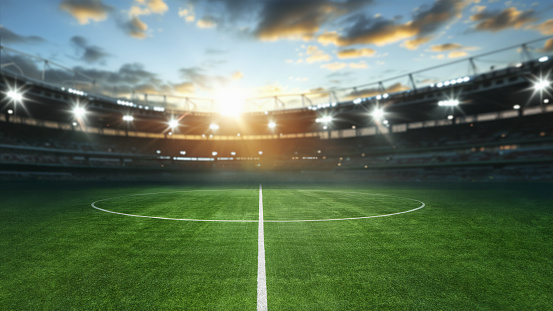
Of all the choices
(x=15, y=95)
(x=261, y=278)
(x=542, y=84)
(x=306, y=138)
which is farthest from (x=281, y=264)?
(x=306, y=138)

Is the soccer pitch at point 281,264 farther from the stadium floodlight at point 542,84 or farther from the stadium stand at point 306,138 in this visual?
the stadium stand at point 306,138

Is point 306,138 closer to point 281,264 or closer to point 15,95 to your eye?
point 15,95

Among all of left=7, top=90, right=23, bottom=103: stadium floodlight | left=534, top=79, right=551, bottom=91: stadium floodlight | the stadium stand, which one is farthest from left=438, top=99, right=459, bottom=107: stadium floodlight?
left=7, top=90, right=23, bottom=103: stadium floodlight

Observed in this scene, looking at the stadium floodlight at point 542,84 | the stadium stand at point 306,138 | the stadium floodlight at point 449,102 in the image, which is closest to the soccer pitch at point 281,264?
the stadium floodlight at point 542,84

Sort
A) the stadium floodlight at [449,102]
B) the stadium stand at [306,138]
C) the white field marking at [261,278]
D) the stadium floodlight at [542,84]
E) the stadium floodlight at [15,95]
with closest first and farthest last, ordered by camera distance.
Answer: the white field marking at [261,278] < the stadium floodlight at [542,84] < the stadium floodlight at [15,95] < the stadium stand at [306,138] < the stadium floodlight at [449,102]

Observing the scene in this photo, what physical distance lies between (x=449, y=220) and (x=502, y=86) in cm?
2990

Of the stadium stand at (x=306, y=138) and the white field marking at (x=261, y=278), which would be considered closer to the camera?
the white field marking at (x=261, y=278)

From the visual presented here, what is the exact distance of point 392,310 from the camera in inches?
124

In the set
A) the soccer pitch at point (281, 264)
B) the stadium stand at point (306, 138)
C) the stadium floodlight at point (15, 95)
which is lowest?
the soccer pitch at point (281, 264)

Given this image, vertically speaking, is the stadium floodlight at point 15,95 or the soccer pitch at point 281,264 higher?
the stadium floodlight at point 15,95

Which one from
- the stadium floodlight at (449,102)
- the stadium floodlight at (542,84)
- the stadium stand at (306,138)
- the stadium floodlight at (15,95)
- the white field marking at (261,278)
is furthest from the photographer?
the stadium floodlight at (449,102)

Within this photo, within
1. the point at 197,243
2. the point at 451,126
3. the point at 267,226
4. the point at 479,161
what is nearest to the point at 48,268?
the point at 197,243

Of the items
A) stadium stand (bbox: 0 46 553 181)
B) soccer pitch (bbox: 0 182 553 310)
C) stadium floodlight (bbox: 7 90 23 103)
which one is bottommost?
soccer pitch (bbox: 0 182 553 310)

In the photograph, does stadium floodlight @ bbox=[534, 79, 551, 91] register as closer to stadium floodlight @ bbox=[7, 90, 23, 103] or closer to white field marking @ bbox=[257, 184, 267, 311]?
white field marking @ bbox=[257, 184, 267, 311]
